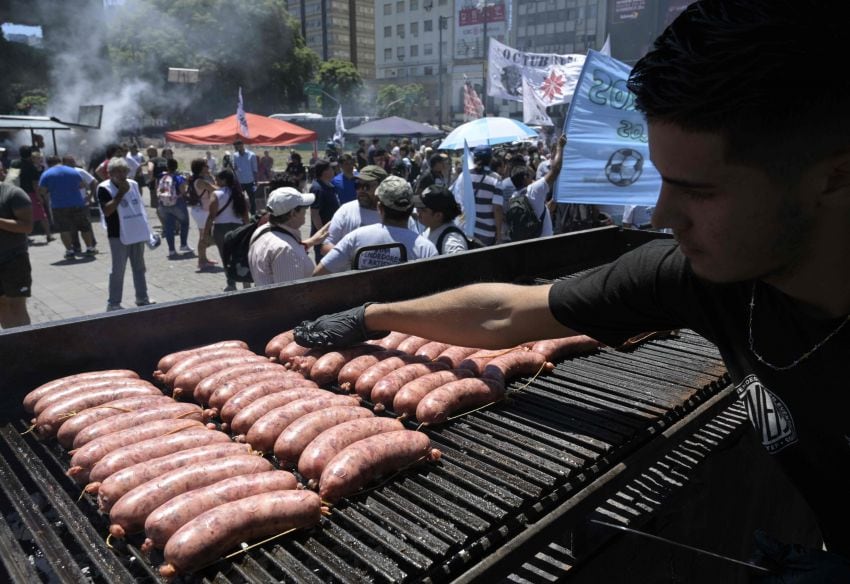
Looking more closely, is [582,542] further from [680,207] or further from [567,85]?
[567,85]

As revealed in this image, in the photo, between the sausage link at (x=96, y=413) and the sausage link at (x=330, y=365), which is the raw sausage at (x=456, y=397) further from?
the sausage link at (x=96, y=413)

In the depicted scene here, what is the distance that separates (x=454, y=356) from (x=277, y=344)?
1097mm

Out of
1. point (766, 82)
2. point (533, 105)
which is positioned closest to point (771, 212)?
point (766, 82)

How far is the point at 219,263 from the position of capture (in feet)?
42.7

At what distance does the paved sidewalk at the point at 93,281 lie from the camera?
32.5 ft

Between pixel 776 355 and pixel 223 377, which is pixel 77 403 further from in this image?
pixel 776 355

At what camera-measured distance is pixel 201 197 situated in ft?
40.7

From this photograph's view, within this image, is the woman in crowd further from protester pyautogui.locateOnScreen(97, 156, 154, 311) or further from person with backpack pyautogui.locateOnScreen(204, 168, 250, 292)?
protester pyautogui.locateOnScreen(97, 156, 154, 311)

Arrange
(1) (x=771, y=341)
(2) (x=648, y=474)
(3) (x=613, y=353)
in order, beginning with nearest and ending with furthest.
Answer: (1) (x=771, y=341) < (2) (x=648, y=474) < (3) (x=613, y=353)

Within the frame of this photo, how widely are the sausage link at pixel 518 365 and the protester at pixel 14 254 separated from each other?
5958mm

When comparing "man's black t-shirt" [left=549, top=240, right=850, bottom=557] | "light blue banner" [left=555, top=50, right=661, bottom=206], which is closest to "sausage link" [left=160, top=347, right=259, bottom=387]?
"man's black t-shirt" [left=549, top=240, right=850, bottom=557]

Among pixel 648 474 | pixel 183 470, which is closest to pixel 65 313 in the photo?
pixel 183 470

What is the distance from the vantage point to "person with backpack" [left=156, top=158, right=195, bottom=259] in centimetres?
1355

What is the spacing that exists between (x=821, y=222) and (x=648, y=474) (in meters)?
2.29
